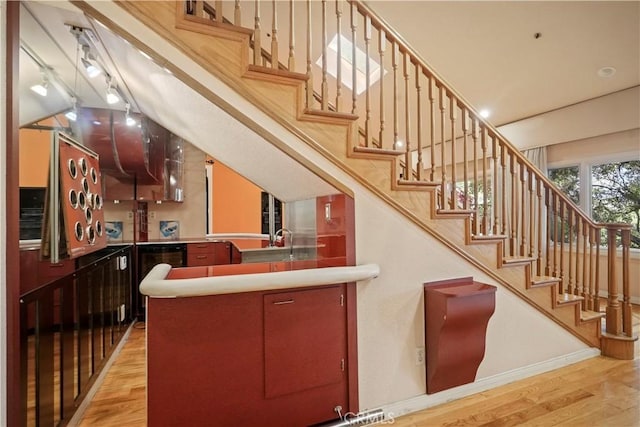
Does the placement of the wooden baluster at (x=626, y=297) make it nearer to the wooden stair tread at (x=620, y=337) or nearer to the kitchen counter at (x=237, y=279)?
the wooden stair tread at (x=620, y=337)

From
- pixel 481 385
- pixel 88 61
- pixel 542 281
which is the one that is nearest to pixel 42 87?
pixel 88 61

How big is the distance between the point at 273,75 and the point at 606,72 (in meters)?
4.37

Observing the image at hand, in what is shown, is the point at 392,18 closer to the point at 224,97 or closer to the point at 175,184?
the point at 224,97

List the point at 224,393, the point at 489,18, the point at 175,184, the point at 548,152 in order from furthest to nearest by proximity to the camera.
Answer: the point at 548,152 < the point at 175,184 < the point at 489,18 < the point at 224,393

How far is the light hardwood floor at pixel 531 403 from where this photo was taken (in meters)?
1.86

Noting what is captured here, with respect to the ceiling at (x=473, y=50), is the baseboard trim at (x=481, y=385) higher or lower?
lower

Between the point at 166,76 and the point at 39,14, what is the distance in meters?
0.91

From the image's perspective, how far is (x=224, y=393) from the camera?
158cm

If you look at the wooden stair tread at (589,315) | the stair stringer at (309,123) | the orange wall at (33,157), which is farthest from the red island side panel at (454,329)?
the orange wall at (33,157)

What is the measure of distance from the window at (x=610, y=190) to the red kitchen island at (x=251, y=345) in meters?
4.87

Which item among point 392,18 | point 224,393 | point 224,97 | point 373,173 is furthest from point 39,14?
point 392,18

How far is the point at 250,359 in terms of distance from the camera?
162 cm

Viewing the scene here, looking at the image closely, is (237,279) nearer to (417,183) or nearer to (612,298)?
(417,183)

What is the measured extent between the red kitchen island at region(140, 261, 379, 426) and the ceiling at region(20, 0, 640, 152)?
1.34m
